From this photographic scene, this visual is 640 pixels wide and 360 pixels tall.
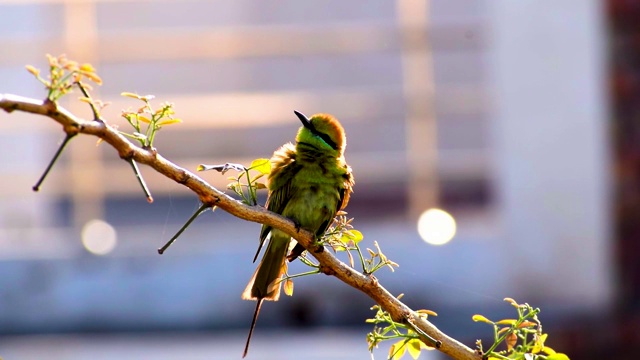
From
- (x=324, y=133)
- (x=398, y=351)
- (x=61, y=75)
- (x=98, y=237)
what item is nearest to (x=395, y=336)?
(x=398, y=351)

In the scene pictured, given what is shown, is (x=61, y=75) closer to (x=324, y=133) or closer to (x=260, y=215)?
(x=260, y=215)

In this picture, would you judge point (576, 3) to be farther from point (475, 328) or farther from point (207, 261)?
point (207, 261)

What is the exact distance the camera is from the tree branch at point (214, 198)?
0.59m

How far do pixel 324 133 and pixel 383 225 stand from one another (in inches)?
103

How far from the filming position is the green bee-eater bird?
1.28 m

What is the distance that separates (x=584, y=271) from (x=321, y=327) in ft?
3.03

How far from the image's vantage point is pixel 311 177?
1.32 metres

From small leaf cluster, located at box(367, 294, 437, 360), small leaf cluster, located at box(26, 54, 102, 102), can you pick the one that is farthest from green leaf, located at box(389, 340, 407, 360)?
small leaf cluster, located at box(26, 54, 102, 102)

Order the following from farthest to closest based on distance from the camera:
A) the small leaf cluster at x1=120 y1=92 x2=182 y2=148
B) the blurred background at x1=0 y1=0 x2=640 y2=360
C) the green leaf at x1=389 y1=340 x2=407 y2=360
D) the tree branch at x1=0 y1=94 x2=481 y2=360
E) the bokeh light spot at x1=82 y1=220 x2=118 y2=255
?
the bokeh light spot at x1=82 y1=220 x2=118 y2=255 → the blurred background at x1=0 y1=0 x2=640 y2=360 → the green leaf at x1=389 y1=340 x2=407 y2=360 → the small leaf cluster at x1=120 y1=92 x2=182 y2=148 → the tree branch at x1=0 y1=94 x2=481 y2=360

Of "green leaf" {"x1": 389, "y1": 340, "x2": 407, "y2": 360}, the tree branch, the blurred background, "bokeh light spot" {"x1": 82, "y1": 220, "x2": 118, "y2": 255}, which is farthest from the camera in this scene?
"bokeh light spot" {"x1": 82, "y1": 220, "x2": 118, "y2": 255}

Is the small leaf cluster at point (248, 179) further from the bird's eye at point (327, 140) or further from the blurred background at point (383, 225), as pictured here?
the blurred background at point (383, 225)

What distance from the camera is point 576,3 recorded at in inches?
140

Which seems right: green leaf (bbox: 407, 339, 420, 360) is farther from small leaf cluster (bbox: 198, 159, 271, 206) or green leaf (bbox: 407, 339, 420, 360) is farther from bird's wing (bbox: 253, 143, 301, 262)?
bird's wing (bbox: 253, 143, 301, 262)

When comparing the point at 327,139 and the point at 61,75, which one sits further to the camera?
the point at 327,139
